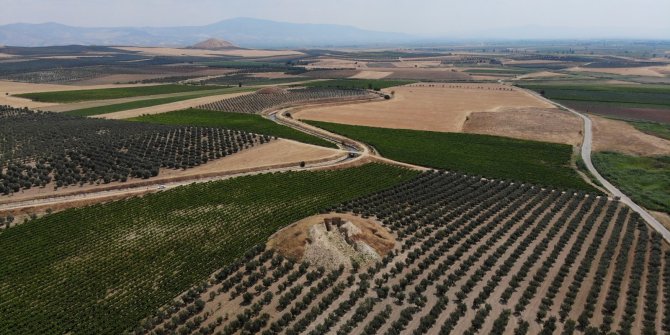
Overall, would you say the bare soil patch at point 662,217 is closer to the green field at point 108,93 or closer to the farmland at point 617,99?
the farmland at point 617,99

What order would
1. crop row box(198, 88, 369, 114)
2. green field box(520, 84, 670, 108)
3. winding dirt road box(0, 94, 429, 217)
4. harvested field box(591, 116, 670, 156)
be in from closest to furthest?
1. winding dirt road box(0, 94, 429, 217)
2. harvested field box(591, 116, 670, 156)
3. crop row box(198, 88, 369, 114)
4. green field box(520, 84, 670, 108)

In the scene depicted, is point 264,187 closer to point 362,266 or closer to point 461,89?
point 362,266

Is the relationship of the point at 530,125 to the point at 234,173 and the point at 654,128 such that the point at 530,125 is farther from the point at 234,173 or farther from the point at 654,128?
the point at 234,173

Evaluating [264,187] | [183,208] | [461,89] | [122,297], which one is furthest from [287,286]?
[461,89]

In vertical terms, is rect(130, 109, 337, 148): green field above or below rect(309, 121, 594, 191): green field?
above

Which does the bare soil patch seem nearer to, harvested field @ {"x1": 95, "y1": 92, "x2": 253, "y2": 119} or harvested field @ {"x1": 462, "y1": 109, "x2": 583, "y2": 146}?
harvested field @ {"x1": 462, "y1": 109, "x2": 583, "y2": 146}

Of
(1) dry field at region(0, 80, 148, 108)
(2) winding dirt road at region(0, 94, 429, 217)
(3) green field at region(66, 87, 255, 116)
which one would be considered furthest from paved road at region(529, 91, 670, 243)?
(1) dry field at region(0, 80, 148, 108)
